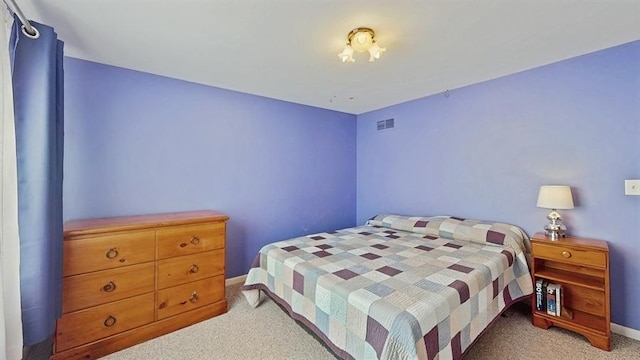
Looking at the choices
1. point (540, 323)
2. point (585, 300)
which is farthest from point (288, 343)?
point (585, 300)

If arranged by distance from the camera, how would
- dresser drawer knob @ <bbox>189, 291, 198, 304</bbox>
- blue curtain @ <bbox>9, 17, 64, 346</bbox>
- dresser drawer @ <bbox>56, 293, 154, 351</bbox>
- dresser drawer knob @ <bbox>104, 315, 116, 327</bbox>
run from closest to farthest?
blue curtain @ <bbox>9, 17, 64, 346</bbox> → dresser drawer @ <bbox>56, 293, 154, 351</bbox> → dresser drawer knob @ <bbox>104, 315, 116, 327</bbox> → dresser drawer knob @ <bbox>189, 291, 198, 304</bbox>

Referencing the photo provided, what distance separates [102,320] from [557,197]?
3606 millimetres

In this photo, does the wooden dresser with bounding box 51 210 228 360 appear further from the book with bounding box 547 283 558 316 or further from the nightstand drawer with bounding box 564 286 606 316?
the nightstand drawer with bounding box 564 286 606 316

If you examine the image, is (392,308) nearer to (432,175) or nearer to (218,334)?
(218,334)

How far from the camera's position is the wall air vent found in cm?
373

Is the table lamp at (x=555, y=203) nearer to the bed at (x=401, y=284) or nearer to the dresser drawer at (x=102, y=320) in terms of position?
the bed at (x=401, y=284)

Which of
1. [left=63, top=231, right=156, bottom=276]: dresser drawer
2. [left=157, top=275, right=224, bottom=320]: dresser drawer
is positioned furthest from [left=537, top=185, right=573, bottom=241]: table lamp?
[left=63, top=231, right=156, bottom=276]: dresser drawer

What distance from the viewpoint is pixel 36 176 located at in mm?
1488

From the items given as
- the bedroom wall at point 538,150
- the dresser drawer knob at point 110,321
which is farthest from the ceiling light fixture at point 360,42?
the dresser drawer knob at point 110,321

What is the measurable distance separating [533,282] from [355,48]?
2.40 metres

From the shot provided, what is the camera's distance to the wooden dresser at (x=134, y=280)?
1.76 meters

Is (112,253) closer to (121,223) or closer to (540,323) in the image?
(121,223)

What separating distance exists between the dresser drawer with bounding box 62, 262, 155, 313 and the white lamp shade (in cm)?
325

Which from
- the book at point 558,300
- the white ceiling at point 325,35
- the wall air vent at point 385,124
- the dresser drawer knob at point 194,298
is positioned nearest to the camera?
the white ceiling at point 325,35
